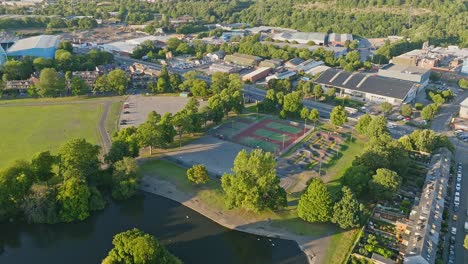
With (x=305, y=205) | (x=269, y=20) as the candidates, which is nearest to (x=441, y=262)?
(x=305, y=205)

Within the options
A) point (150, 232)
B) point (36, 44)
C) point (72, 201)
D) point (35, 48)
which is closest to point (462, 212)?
point (150, 232)

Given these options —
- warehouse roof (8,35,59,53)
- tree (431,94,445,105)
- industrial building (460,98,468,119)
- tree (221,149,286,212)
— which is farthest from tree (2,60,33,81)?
industrial building (460,98,468,119)

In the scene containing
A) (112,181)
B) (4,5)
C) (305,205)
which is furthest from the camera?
(4,5)

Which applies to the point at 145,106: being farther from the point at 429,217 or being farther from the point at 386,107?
the point at 429,217

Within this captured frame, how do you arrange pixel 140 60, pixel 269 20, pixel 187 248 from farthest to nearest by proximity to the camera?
pixel 269 20 < pixel 140 60 < pixel 187 248

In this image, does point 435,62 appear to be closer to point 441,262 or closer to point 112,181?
point 441,262

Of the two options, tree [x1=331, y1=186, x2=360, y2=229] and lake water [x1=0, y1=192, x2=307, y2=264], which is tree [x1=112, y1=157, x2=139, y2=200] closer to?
lake water [x1=0, y1=192, x2=307, y2=264]
